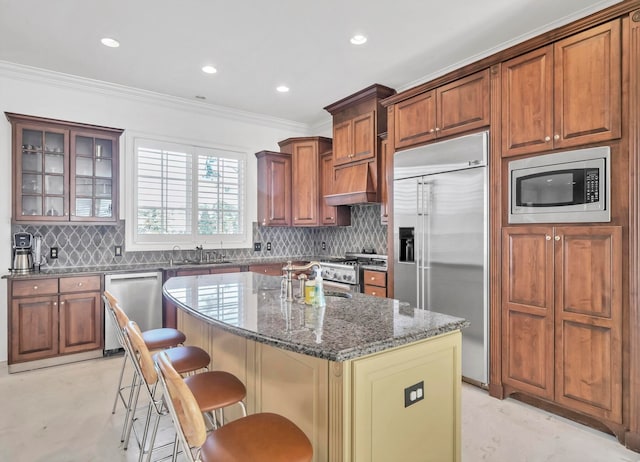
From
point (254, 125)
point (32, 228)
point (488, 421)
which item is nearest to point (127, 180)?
point (32, 228)

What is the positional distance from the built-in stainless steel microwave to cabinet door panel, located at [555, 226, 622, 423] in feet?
0.40

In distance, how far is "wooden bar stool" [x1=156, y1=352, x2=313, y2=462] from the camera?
43.6 inches

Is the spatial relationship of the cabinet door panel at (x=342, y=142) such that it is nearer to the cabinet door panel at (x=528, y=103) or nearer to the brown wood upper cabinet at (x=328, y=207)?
the brown wood upper cabinet at (x=328, y=207)

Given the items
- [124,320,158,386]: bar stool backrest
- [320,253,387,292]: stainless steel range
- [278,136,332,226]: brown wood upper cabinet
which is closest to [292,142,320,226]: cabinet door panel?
[278,136,332,226]: brown wood upper cabinet

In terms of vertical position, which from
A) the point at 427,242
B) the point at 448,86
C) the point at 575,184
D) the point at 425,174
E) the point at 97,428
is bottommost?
the point at 97,428

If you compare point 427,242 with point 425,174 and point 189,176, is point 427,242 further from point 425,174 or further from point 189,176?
point 189,176

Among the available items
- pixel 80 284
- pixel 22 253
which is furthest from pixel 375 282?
pixel 22 253

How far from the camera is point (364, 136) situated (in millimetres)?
4594

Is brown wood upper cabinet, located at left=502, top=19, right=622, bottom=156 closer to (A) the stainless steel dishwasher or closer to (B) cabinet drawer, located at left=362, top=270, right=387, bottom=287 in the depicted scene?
(B) cabinet drawer, located at left=362, top=270, right=387, bottom=287

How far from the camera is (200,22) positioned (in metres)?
3.10

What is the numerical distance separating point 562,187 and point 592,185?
18cm

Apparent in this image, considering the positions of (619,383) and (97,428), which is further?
(97,428)

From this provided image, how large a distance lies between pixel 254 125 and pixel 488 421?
189 inches

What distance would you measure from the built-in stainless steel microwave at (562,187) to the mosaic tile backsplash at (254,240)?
2.26 metres
